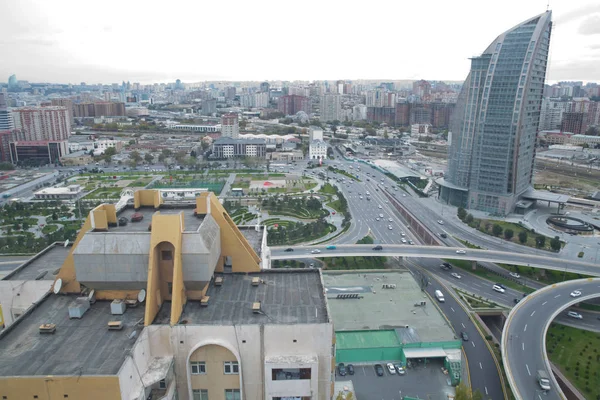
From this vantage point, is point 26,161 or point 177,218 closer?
point 177,218

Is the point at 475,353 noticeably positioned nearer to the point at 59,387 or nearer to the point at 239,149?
the point at 59,387

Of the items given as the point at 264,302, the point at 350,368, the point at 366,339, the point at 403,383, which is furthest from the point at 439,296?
the point at 264,302

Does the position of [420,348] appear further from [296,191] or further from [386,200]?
[296,191]

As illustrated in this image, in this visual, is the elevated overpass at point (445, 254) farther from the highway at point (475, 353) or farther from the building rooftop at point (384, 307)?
the highway at point (475, 353)

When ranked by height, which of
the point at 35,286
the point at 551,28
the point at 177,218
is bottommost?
the point at 35,286

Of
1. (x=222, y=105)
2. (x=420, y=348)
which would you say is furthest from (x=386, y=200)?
(x=222, y=105)

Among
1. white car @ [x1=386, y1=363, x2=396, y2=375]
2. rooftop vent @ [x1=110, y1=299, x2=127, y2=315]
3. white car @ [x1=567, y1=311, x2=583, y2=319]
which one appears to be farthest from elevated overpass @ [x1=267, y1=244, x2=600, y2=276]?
rooftop vent @ [x1=110, y1=299, x2=127, y2=315]

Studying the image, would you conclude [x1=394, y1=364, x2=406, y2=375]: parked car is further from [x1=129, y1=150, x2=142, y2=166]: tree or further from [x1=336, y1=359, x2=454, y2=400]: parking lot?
[x1=129, y1=150, x2=142, y2=166]: tree
